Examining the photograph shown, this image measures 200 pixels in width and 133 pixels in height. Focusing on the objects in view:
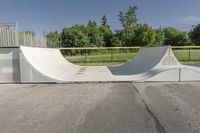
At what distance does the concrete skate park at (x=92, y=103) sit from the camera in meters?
3.94

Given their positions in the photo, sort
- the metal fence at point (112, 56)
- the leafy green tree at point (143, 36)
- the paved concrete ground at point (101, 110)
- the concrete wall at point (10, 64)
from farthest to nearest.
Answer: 1. the leafy green tree at point (143, 36)
2. the metal fence at point (112, 56)
3. the concrete wall at point (10, 64)
4. the paved concrete ground at point (101, 110)

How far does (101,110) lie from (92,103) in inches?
26.7

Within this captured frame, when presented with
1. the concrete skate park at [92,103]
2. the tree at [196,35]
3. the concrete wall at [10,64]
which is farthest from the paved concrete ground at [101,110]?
the tree at [196,35]

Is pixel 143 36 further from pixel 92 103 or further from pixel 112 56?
pixel 92 103

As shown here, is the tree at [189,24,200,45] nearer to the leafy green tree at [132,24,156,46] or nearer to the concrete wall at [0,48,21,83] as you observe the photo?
the leafy green tree at [132,24,156,46]

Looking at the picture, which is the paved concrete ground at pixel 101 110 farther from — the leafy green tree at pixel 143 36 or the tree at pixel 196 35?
the tree at pixel 196 35

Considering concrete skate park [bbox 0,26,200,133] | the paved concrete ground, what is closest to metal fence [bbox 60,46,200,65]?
concrete skate park [bbox 0,26,200,133]

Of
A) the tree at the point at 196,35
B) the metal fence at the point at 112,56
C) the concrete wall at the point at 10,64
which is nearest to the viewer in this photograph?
the concrete wall at the point at 10,64

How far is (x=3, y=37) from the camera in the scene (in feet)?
31.7

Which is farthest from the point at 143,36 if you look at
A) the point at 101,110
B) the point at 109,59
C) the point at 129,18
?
the point at 101,110

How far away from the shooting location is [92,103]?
556cm

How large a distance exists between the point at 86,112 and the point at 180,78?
19.3ft

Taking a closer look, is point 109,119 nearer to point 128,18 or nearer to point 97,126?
point 97,126

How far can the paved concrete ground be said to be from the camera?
3.86 m
